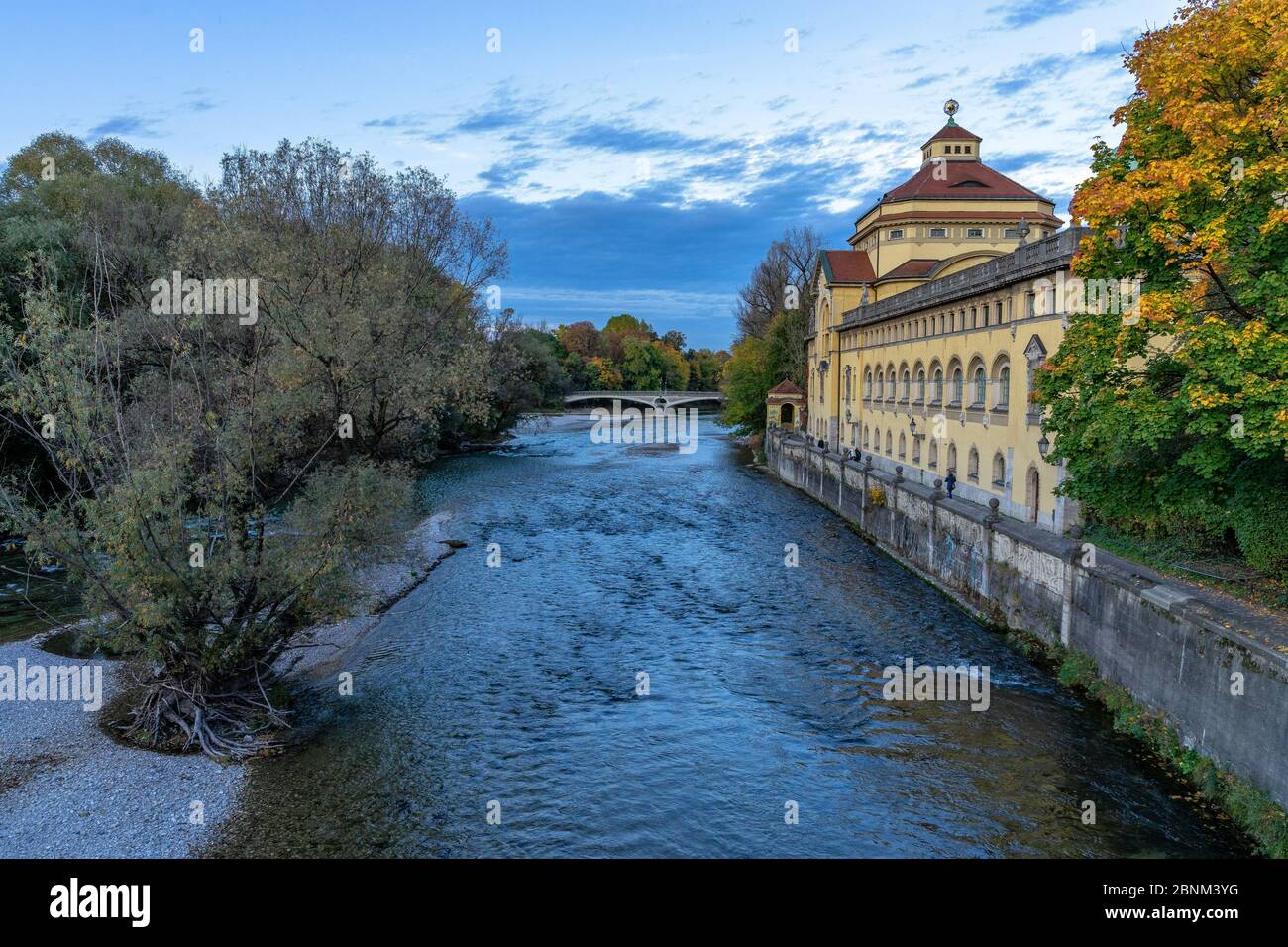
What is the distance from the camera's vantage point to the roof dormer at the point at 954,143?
161 feet

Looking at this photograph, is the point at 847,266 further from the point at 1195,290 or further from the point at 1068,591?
the point at 1195,290

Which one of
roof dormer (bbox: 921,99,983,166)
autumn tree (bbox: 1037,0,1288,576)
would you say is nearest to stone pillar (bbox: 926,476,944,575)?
autumn tree (bbox: 1037,0,1288,576)

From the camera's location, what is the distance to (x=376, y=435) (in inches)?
1069

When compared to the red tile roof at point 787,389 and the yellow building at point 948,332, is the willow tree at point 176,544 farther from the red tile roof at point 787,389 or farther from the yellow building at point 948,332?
the red tile roof at point 787,389

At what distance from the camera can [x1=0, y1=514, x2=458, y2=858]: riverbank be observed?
10266 mm

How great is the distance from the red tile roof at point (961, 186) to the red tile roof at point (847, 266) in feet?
11.0

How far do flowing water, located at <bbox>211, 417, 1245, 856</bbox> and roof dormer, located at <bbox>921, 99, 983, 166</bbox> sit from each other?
3430 centimetres

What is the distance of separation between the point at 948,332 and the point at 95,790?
2891 cm

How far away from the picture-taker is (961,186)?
4575 cm

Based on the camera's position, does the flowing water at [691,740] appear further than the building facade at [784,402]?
No

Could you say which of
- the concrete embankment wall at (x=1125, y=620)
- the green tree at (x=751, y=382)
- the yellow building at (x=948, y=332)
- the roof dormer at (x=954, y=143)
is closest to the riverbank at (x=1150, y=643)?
the concrete embankment wall at (x=1125, y=620)

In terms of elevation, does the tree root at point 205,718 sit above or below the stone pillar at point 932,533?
below
